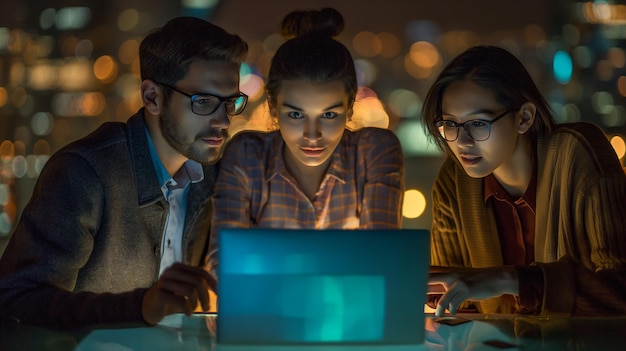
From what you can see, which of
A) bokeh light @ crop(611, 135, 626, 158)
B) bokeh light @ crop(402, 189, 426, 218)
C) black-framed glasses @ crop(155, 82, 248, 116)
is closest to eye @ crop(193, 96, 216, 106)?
black-framed glasses @ crop(155, 82, 248, 116)

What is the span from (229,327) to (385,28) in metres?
3.38

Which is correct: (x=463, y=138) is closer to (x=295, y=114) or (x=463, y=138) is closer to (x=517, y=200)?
(x=517, y=200)

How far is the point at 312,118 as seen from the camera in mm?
1851

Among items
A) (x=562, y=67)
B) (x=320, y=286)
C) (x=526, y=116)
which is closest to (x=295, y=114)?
(x=526, y=116)

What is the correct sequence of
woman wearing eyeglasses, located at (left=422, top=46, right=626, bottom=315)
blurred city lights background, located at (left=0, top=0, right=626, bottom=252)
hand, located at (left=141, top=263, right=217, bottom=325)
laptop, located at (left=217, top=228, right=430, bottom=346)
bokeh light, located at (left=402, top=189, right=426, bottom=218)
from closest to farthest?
laptop, located at (left=217, top=228, right=430, bottom=346) → hand, located at (left=141, top=263, right=217, bottom=325) → woman wearing eyeglasses, located at (left=422, top=46, right=626, bottom=315) → bokeh light, located at (left=402, top=189, right=426, bottom=218) → blurred city lights background, located at (left=0, top=0, right=626, bottom=252)

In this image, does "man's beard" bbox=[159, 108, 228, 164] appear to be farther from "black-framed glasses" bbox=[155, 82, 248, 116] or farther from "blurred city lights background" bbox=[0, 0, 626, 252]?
"blurred city lights background" bbox=[0, 0, 626, 252]

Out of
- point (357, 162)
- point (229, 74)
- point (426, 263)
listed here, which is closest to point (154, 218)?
point (229, 74)

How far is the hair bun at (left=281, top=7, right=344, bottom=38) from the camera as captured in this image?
200 cm

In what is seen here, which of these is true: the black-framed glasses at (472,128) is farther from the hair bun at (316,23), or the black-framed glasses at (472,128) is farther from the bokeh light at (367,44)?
the bokeh light at (367,44)

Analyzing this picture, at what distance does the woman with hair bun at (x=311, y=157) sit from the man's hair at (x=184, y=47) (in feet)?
0.49

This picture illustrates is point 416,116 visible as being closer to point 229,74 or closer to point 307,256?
point 229,74

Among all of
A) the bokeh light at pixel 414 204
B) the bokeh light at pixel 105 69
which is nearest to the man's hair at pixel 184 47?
the bokeh light at pixel 414 204

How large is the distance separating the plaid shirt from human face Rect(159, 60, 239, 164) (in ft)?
0.49

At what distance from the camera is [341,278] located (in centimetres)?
112
